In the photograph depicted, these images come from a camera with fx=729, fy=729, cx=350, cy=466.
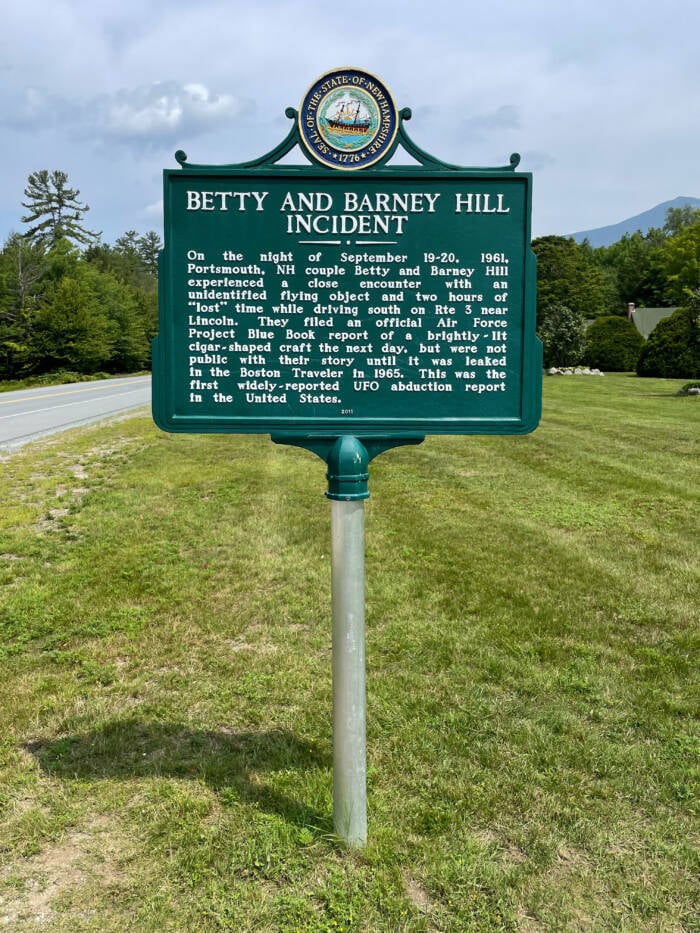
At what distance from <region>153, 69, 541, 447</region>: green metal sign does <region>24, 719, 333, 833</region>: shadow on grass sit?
177 cm

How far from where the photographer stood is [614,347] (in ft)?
138

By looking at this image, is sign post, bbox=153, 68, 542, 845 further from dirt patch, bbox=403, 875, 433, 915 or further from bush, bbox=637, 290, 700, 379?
bush, bbox=637, 290, 700, 379

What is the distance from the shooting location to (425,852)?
3.11 m

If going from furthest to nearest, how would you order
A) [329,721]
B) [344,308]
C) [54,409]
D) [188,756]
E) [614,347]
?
1. [614,347]
2. [54,409]
3. [329,721]
4. [188,756]
5. [344,308]

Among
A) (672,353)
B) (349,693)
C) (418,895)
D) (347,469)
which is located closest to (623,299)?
(672,353)

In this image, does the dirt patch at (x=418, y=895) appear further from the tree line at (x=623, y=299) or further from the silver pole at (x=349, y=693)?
the tree line at (x=623, y=299)

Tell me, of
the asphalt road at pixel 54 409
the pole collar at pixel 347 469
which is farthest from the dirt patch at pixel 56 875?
the asphalt road at pixel 54 409

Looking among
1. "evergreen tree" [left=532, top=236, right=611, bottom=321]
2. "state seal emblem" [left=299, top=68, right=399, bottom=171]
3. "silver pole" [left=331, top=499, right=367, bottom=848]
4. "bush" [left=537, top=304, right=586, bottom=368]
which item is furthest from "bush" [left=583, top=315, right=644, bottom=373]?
"silver pole" [left=331, top=499, right=367, bottom=848]

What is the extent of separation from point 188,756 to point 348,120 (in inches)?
125

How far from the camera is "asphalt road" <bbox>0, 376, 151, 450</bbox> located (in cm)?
1631

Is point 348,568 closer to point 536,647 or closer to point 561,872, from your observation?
point 561,872

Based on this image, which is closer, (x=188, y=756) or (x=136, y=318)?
(x=188, y=756)

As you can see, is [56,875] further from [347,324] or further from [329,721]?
[347,324]

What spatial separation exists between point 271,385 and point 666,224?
3570 inches
